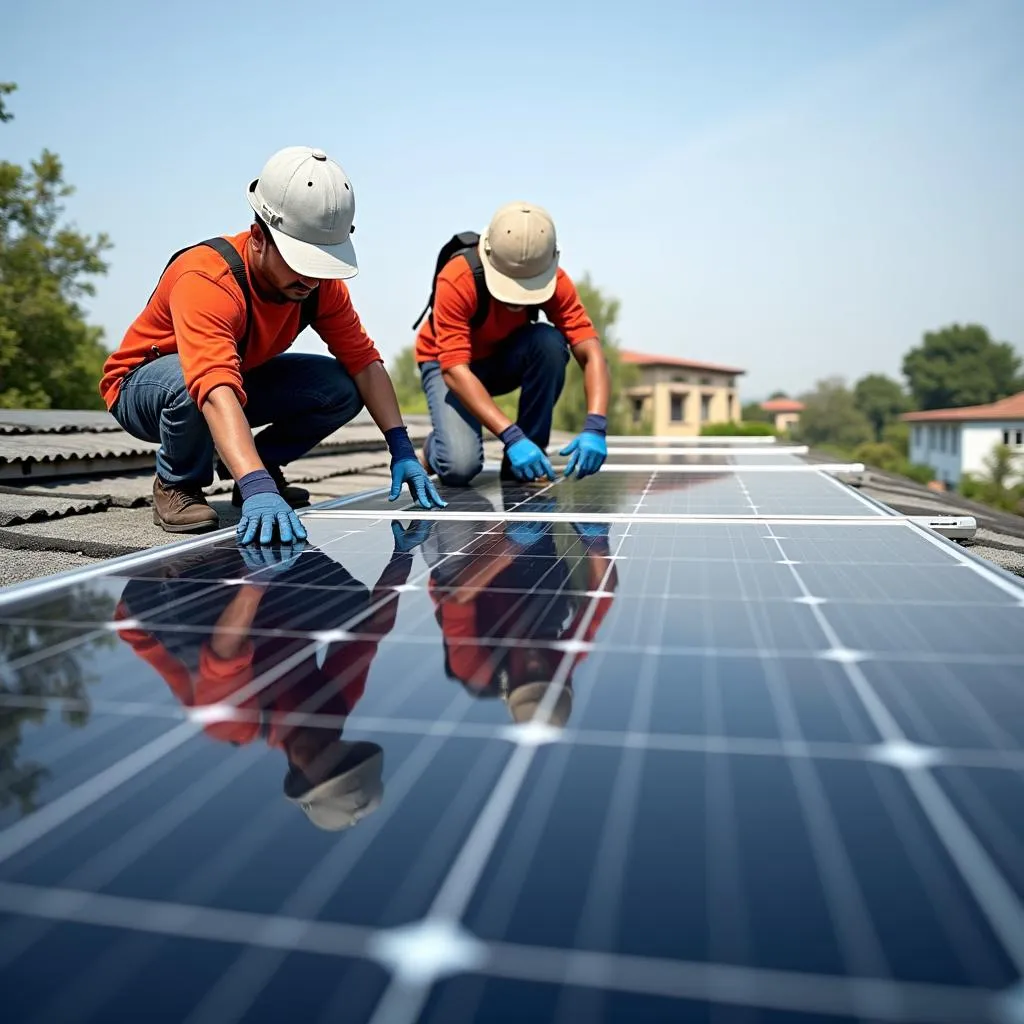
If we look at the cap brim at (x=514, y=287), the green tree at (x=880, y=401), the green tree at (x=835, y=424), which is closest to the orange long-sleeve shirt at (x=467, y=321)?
the cap brim at (x=514, y=287)

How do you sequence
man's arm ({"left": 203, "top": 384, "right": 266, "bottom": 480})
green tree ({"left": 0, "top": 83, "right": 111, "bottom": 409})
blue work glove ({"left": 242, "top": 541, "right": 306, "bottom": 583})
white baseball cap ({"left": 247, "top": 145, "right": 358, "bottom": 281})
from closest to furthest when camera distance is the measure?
blue work glove ({"left": 242, "top": 541, "right": 306, "bottom": 583}), man's arm ({"left": 203, "top": 384, "right": 266, "bottom": 480}), white baseball cap ({"left": 247, "top": 145, "right": 358, "bottom": 281}), green tree ({"left": 0, "top": 83, "right": 111, "bottom": 409})

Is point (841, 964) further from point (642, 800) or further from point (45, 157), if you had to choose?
point (45, 157)

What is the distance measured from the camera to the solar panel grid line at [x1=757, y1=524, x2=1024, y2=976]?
97 centimetres

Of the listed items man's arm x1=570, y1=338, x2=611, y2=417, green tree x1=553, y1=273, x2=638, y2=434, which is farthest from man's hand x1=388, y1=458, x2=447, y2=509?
green tree x1=553, y1=273, x2=638, y2=434

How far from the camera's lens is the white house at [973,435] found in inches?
2179

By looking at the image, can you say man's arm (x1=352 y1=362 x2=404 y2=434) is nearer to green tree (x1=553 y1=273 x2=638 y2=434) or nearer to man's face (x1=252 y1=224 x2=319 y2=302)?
man's face (x1=252 y1=224 x2=319 y2=302)

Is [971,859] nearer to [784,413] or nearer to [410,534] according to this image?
[410,534]

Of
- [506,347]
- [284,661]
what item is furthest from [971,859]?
[506,347]

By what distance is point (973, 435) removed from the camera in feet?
189

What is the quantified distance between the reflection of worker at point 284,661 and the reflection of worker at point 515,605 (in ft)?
0.58

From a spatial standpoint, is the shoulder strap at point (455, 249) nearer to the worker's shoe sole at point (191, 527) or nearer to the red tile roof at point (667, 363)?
the worker's shoe sole at point (191, 527)

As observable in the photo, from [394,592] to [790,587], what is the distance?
44.4 inches

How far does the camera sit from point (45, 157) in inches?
1141

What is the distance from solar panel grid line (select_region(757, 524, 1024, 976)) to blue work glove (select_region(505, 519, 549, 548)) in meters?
1.89
